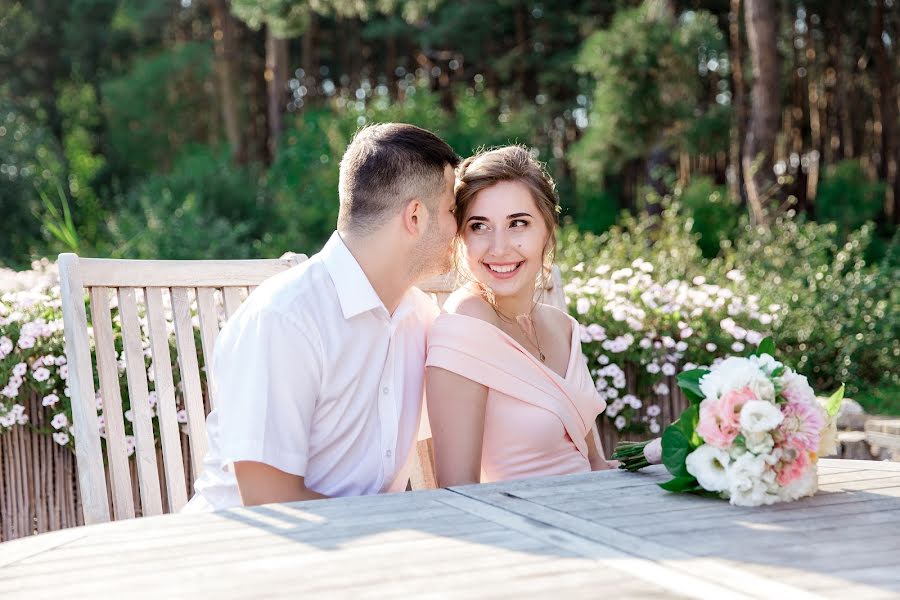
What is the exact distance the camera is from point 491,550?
1.42m

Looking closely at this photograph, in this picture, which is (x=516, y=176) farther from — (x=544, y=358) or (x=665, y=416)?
(x=665, y=416)

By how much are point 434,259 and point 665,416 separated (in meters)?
2.03

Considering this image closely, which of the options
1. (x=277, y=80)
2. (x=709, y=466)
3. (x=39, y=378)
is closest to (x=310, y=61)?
(x=277, y=80)

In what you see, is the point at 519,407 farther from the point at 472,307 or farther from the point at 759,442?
the point at 759,442

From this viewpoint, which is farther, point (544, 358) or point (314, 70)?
point (314, 70)

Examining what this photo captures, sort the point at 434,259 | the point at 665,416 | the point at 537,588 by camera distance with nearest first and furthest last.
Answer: the point at 537,588
the point at 434,259
the point at 665,416

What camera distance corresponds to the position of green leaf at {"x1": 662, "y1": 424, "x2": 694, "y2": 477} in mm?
1760

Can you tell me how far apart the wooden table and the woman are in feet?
2.09

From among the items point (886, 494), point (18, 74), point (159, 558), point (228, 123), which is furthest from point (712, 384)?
point (18, 74)

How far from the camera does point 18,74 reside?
2231 cm

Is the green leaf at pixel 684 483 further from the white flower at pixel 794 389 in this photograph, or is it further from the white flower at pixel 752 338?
the white flower at pixel 752 338

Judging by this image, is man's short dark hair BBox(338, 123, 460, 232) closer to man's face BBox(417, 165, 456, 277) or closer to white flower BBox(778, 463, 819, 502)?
man's face BBox(417, 165, 456, 277)

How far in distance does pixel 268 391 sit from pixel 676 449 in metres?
0.81

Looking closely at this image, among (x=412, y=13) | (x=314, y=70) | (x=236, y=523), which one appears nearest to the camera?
(x=236, y=523)
